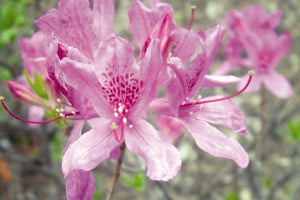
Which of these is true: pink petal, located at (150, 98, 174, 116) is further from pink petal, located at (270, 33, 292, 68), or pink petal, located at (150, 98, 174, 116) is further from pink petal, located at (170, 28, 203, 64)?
pink petal, located at (270, 33, 292, 68)

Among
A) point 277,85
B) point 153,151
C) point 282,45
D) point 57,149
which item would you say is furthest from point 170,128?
point 153,151

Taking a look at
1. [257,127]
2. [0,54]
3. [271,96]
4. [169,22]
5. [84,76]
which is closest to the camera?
[84,76]

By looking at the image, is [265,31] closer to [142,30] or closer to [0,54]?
[142,30]

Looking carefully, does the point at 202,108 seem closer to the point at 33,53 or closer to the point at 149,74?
the point at 149,74

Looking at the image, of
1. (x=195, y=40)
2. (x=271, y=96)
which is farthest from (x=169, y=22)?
(x=271, y=96)

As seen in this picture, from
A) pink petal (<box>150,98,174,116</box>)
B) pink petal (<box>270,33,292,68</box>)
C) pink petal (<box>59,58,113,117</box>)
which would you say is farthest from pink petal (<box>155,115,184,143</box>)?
pink petal (<box>59,58,113,117</box>)

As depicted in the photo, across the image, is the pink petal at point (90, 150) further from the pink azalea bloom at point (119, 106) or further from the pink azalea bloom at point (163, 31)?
the pink azalea bloom at point (163, 31)
